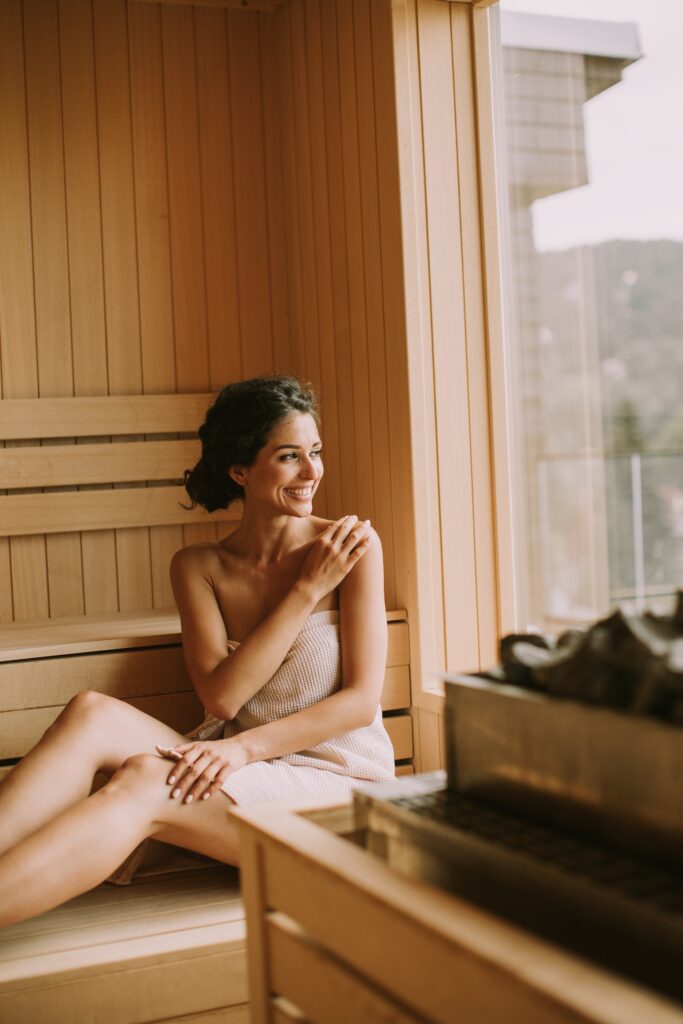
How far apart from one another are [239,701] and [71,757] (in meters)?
0.37

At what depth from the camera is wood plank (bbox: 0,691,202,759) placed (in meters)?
2.75

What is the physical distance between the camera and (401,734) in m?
2.95

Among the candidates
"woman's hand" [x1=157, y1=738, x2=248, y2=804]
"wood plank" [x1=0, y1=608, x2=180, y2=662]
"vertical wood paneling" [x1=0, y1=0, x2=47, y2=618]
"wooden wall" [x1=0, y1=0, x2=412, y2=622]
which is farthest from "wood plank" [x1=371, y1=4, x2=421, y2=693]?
"vertical wood paneling" [x1=0, y1=0, x2=47, y2=618]

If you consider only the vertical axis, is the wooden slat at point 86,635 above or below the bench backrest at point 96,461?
below

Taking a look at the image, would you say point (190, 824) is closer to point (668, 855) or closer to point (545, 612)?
point (668, 855)

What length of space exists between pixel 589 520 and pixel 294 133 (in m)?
2.34

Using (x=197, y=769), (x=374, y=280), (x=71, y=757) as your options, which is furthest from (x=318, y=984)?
(x=374, y=280)

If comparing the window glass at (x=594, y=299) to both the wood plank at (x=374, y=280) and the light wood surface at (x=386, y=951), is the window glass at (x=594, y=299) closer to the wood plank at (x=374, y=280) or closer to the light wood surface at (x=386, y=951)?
the wood plank at (x=374, y=280)

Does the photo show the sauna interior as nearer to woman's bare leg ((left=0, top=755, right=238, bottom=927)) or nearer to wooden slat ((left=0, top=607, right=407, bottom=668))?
wooden slat ((left=0, top=607, right=407, bottom=668))

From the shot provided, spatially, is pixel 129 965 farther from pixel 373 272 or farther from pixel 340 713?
pixel 373 272

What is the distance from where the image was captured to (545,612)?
536 centimetres

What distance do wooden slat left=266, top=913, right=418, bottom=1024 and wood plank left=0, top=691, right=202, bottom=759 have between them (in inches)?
62.2

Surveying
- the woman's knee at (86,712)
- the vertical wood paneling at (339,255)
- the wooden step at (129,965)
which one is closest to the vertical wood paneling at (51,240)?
the vertical wood paneling at (339,255)

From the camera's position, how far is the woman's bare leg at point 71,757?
2.18 m
